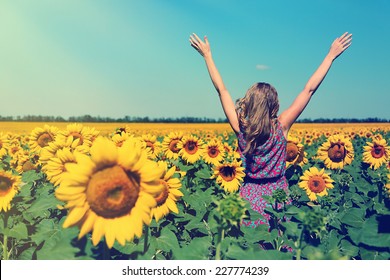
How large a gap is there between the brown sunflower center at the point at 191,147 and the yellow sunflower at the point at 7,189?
259cm

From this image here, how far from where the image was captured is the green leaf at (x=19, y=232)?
7.46 feet

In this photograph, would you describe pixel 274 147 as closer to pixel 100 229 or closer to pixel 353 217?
pixel 353 217

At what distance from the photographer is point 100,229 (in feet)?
4.98

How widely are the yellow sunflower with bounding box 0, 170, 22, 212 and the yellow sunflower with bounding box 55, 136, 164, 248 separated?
43.5 inches

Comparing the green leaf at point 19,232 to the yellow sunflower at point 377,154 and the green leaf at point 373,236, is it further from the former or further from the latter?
the yellow sunflower at point 377,154

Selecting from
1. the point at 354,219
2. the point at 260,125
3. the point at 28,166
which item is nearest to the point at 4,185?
the point at 28,166

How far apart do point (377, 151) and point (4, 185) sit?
4.49m

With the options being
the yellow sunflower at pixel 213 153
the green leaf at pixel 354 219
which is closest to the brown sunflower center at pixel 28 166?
the yellow sunflower at pixel 213 153

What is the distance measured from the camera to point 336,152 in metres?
4.93

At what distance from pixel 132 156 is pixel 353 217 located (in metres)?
1.63

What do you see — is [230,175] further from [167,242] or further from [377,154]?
[377,154]
